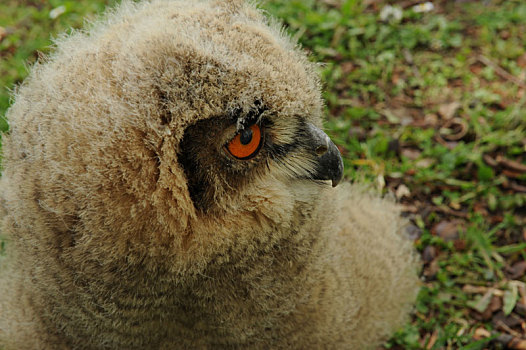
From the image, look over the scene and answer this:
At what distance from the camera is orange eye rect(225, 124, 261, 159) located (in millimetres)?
2201

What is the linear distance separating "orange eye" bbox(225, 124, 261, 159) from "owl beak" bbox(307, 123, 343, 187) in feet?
0.94

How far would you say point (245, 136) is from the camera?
2.22 metres

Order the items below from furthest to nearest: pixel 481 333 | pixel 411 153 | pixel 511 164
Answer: pixel 411 153
pixel 511 164
pixel 481 333

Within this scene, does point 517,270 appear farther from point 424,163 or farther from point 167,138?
point 167,138

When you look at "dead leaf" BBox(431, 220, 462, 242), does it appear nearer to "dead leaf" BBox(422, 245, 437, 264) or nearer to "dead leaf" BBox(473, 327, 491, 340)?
"dead leaf" BBox(422, 245, 437, 264)

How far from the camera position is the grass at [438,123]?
13.2 ft

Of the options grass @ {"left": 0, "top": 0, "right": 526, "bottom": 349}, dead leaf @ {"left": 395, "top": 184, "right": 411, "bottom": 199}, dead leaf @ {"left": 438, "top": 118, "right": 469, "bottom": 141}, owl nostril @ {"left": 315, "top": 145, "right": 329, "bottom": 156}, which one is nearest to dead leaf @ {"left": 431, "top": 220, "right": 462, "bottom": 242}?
grass @ {"left": 0, "top": 0, "right": 526, "bottom": 349}

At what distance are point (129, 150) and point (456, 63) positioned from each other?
439cm

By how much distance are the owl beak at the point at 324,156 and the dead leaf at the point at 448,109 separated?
2.97m

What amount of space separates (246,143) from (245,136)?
0.12 feet

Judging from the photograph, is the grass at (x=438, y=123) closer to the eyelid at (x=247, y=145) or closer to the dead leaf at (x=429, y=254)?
the dead leaf at (x=429, y=254)

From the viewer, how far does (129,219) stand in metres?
2.13

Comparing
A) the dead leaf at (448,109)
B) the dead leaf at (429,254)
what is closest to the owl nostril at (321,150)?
the dead leaf at (429,254)

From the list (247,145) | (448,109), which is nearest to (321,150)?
(247,145)
